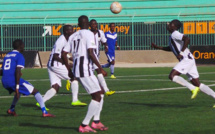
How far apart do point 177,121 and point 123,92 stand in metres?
7.30

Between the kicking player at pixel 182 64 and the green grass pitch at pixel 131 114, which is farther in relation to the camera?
the kicking player at pixel 182 64

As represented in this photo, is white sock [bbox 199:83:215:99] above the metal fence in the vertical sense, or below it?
below

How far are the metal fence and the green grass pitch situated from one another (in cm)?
1786

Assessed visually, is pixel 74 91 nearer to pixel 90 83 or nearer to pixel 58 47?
pixel 58 47

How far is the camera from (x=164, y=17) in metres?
39.4

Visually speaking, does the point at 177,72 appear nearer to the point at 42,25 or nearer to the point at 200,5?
the point at 42,25

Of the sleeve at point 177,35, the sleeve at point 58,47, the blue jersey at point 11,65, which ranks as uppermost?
the sleeve at point 177,35

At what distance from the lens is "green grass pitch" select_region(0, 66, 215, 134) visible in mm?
10688

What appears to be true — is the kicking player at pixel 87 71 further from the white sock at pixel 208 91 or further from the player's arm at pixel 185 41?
the white sock at pixel 208 91

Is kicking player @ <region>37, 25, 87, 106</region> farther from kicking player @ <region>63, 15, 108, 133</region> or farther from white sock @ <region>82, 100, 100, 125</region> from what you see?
white sock @ <region>82, 100, 100, 125</region>

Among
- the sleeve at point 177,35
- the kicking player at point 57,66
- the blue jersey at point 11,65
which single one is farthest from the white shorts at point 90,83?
the sleeve at point 177,35

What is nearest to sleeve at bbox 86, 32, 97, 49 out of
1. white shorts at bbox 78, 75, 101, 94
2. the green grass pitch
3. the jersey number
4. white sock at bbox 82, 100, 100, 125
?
white shorts at bbox 78, 75, 101, 94

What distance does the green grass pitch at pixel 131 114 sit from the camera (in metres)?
10.7

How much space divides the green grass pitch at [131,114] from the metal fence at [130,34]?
17855 mm
